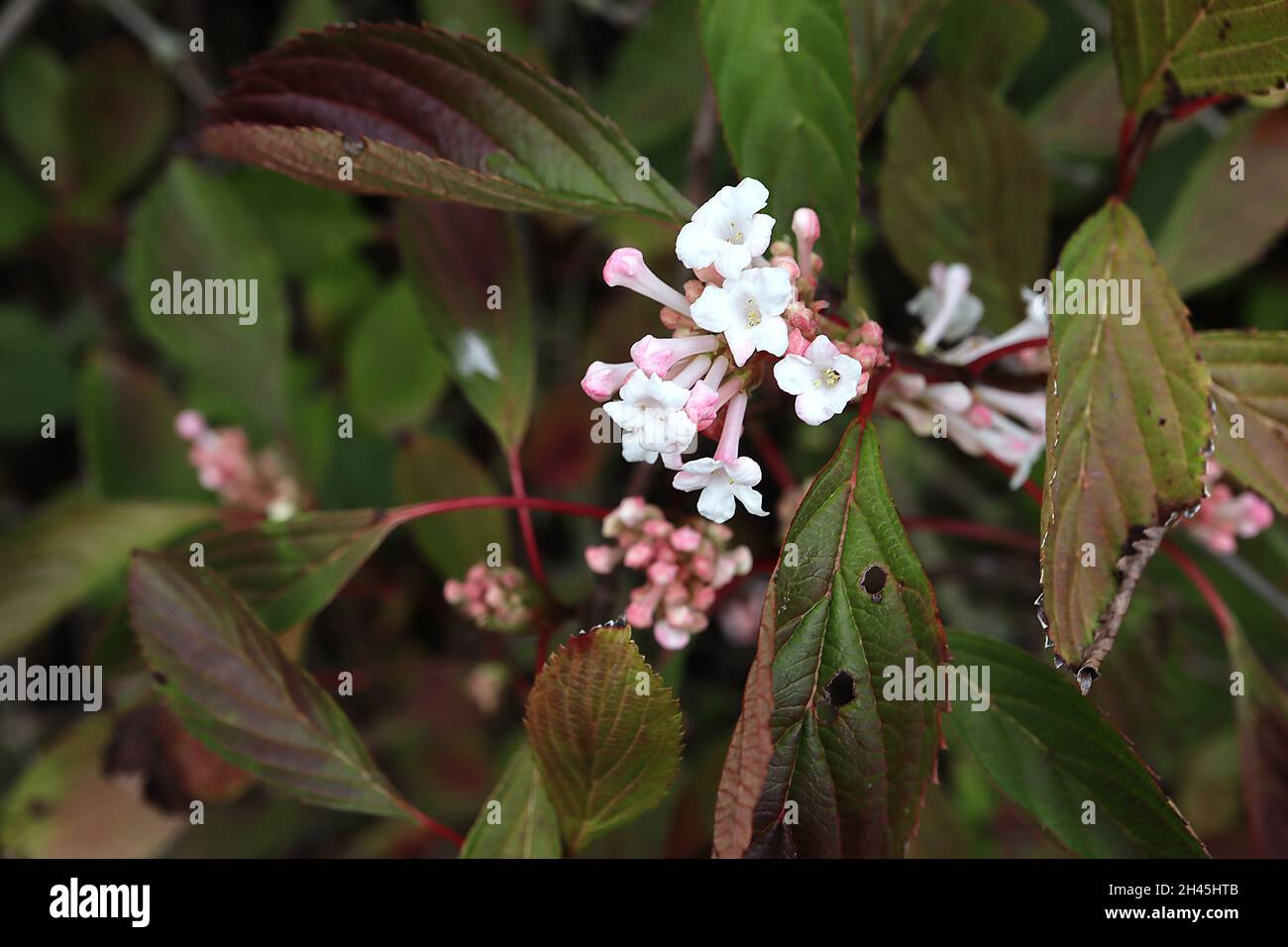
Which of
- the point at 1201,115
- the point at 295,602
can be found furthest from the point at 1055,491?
the point at 1201,115

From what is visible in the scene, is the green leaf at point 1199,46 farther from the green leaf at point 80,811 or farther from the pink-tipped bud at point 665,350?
the green leaf at point 80,811

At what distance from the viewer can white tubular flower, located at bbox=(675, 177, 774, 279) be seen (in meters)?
0.87

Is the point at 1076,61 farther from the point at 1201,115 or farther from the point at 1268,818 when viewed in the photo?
the point at 1268,818

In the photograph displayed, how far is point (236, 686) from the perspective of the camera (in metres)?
1.23

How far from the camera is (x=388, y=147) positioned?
0.96m

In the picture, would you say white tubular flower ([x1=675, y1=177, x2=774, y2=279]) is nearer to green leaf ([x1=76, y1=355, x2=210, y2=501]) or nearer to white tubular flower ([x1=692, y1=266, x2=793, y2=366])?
white tubular flower ([x1=692, y1=266, x2=793, y2=366])

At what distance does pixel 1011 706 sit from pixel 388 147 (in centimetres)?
101

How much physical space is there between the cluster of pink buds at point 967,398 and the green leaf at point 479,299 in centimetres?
61

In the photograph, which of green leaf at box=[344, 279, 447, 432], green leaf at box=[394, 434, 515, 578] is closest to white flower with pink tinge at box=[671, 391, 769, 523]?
green leaf at box=[394, 434, 515, 578]

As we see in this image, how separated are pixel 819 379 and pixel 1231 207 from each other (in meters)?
1.14

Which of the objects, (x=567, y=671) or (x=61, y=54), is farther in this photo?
(x=61, y=54)

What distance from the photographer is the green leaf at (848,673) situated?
3.05 ft

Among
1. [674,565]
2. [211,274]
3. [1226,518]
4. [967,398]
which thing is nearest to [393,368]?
[211,274]

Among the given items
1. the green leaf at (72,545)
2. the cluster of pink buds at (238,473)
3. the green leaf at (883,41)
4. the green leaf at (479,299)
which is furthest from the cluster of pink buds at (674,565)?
the green leaf at (72,545)
